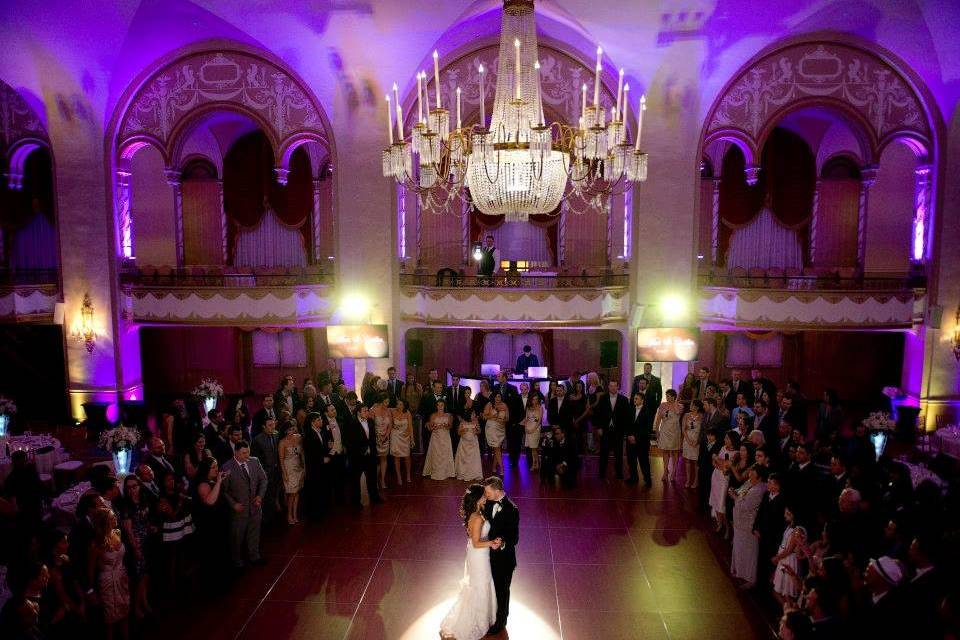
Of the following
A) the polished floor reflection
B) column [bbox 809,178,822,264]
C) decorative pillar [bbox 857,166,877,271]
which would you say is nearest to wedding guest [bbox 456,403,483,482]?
the polished floor reflection

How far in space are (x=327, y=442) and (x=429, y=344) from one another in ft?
30.8

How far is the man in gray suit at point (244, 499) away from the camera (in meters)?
7.04

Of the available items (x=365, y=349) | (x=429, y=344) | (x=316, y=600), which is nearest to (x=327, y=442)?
(x=316, y=600)

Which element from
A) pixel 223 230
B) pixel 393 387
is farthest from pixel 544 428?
pixel 223 230

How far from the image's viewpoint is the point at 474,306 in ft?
43.8

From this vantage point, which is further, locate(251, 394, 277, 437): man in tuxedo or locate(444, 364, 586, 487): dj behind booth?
locate(444, 364, 586, 487): dj behind booth

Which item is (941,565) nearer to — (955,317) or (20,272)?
(955,317)

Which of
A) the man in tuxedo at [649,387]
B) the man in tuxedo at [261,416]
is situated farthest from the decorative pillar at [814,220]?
the man in tuxedo at [261,416]

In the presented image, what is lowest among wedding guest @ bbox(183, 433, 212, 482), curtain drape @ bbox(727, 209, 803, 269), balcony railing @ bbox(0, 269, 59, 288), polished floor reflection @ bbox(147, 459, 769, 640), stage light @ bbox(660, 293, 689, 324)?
polished floor reflection @ bbox(147, 459, 769, 640)

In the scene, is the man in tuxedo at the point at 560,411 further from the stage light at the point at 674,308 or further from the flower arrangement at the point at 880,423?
the flower arrangement at the point at 880,423

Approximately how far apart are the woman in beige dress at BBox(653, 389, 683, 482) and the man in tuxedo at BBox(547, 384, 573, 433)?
4.63 feet

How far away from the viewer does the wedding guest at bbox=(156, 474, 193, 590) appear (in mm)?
6523

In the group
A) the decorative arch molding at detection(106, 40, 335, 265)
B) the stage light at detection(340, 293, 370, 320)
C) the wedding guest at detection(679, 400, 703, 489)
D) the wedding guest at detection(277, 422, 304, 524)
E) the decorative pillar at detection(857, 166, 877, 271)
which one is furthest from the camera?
the decorative pillar at detection(857, 166, 877, 271)

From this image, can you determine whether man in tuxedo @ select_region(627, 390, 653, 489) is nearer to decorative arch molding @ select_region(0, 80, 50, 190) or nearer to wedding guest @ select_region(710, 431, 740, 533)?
wedding guest @ select_region(710, 431, 740, 533)
